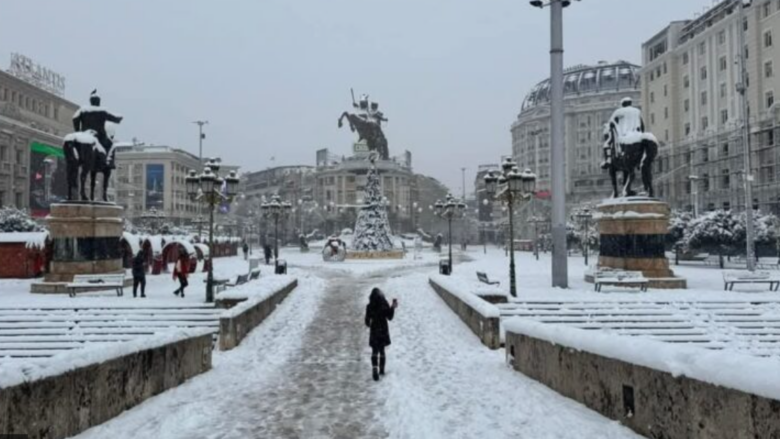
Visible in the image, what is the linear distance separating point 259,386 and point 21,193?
6997 centimetres

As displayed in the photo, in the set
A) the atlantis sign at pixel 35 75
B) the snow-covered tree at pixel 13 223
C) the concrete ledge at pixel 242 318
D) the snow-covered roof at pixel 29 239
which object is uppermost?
the atlantis sign at pixel 35 75

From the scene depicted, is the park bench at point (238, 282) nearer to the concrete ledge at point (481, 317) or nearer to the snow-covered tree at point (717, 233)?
the concrete ledge at point (481, 317)

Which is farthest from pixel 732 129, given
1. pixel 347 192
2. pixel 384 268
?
pixel 347 192

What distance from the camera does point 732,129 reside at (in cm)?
5738

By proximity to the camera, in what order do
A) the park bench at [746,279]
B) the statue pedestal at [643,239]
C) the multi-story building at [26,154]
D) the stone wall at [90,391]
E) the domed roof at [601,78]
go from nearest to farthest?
the stone wall at [90,391], the park bench at [746,279], the statue pedestal at [643,239], the multi-story building at [26,154], the domed roof at [601,78]

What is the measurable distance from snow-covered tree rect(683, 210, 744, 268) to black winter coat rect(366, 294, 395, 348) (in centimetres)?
3207

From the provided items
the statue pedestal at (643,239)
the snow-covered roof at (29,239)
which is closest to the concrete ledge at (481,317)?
the statue pedestal at (643,239)

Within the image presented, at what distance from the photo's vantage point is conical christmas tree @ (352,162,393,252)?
151 feet

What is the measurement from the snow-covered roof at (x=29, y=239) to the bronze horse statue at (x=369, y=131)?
1052 inches

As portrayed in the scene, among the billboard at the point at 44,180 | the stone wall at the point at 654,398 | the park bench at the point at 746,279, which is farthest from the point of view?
the billboard at the point at 44,180

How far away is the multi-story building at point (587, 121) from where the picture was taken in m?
107

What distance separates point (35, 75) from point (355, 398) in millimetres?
79948

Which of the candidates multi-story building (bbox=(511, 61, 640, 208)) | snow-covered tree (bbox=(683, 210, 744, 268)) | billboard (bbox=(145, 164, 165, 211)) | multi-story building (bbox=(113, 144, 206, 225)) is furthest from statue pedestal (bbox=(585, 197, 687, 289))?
multi-story building (bbox=(113, 144, 206, 225))

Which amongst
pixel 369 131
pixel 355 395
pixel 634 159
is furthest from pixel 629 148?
pixel 369 131
